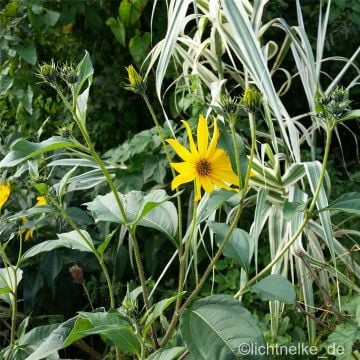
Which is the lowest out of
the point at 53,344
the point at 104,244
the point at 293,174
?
the point at 293,174

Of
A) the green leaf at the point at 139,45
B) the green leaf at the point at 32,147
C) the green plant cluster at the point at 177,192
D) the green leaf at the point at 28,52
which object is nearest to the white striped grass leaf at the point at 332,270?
the green plant cluster at the point at 177,192

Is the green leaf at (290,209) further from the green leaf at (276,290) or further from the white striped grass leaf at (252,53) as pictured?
the white striped grass leaf at (252,53)

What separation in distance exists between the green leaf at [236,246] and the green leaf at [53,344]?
0.28 metres

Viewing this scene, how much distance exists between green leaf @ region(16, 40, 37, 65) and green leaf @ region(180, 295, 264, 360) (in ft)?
4.66

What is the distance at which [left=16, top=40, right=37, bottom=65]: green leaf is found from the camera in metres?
2.21

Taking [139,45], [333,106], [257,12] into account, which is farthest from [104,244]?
[139,45]

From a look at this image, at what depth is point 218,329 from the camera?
941 mm

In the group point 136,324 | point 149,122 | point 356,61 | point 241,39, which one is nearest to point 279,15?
point 356,61

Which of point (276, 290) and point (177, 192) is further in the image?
point (177, 192)

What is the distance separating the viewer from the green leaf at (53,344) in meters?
1.04

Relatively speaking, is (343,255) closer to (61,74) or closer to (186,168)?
(186,168)

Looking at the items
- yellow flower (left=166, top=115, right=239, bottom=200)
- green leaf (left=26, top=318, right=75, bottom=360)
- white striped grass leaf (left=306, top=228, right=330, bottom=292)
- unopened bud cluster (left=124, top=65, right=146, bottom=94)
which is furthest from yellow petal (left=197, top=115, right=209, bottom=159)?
white striped grass leaf (left=306, top=228, right=330, bottom=292)

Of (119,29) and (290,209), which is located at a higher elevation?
(119,29)

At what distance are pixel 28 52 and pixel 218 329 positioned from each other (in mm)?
1515
